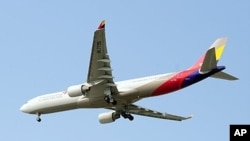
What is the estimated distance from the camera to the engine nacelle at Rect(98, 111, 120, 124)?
6037cm

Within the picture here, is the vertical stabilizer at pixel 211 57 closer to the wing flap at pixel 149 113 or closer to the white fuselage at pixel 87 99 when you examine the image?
the white fuselage at pixel 87 99

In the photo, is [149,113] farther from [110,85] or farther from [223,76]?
[223,76]

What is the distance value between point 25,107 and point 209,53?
21.3 metres

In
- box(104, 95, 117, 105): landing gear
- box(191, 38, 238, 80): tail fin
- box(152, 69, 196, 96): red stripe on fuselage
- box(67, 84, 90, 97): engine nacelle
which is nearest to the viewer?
box(191, 38, 238, 80): tail fin

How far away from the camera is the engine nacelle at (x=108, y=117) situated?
6037 cm

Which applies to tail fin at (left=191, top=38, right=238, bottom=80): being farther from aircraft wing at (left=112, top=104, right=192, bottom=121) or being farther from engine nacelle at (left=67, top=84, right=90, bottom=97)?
engine nacelle at (left=67, top=84, right=90, bottom=97)

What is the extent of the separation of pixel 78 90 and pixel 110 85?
2895 mm

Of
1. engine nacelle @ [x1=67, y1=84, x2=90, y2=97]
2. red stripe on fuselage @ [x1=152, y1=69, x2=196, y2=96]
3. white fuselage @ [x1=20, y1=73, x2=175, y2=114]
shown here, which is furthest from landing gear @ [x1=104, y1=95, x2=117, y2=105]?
red stripe on fuselage @ [x1=152, y1=69, x2=196, y2=96]

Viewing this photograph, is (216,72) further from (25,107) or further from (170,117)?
(25,107)

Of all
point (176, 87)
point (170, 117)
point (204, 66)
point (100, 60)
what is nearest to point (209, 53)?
point (204, 66)

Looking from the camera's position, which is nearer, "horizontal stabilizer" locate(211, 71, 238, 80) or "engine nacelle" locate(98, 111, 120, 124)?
"horizontal stabilizer" locate(211, 71, 238, 80)

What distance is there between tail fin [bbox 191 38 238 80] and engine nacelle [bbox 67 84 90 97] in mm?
9880

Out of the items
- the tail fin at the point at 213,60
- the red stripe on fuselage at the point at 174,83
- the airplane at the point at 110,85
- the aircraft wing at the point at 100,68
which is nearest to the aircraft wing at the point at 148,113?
the airplane at the point at 110,85

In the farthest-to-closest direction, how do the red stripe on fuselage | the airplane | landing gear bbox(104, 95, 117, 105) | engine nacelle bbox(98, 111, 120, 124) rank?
engine nacelle bbox(98, 111, 120, 124), landing gear bbox(104, 95, 117, 105), the red stripe on fuselage, the airplane
